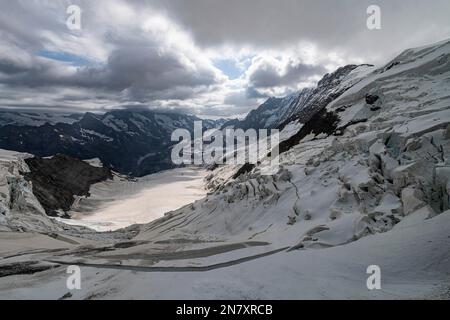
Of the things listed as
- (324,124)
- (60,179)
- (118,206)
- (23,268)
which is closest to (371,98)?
(324,124)

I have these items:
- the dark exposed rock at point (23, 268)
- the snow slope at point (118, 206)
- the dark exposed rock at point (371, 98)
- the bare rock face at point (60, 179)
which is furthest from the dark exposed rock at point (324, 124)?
the bare rock face at point (60, 179)

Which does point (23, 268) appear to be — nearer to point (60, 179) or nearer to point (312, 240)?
point (312, 240)

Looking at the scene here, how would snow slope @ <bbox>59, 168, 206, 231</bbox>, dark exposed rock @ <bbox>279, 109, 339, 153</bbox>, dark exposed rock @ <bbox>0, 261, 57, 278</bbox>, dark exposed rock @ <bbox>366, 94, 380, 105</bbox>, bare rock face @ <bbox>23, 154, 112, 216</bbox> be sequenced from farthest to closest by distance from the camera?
bare rock face @ <bbox>23, 154, 112, 216</bbox> → snow slope @ <bbox>59, 168, 206, 231</bbox> → dark exposed rock @ <bbox>279, 109, 339, 153</bbox> → dark exposed rock @ <bbox>366, 94, 380, 105</bbox> → dark exposed rock @ <bbox>0, 261, 57, 278</bbox>

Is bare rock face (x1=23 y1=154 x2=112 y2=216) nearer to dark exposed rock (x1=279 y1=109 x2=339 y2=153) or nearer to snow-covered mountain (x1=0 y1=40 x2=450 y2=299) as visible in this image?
snow-covered mountain (x1=0 y1=40 x2=450 y2=299)

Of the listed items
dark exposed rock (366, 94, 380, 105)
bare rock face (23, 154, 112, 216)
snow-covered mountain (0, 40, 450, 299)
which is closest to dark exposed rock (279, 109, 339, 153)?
dark exposed rock (366, 94, 380, 105)
